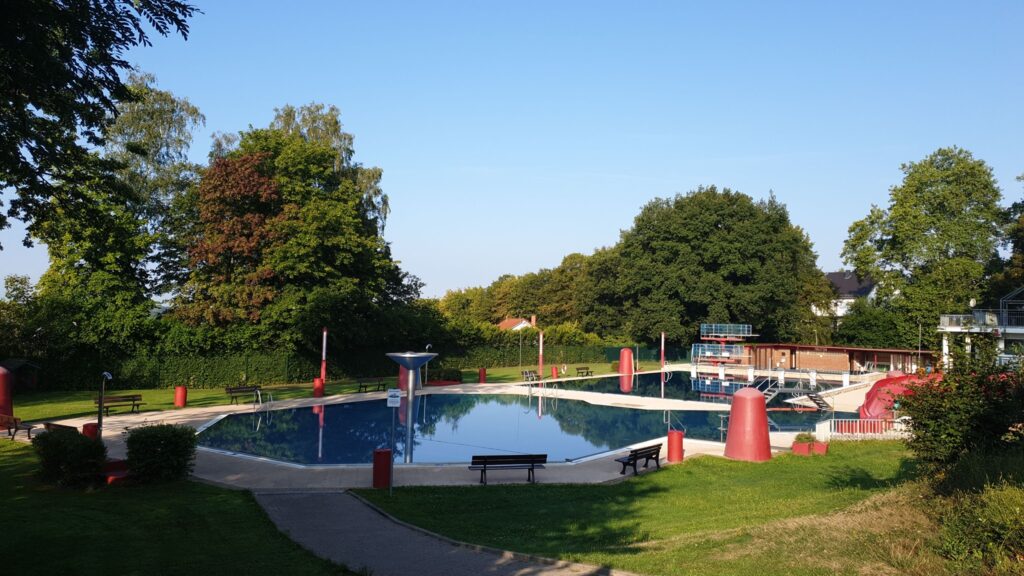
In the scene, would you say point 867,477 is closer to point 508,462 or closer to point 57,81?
point 508,462

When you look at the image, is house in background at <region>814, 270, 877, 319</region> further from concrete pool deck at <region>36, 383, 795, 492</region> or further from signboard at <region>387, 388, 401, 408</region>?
signboard at <region>387, 388, 401, 408</region>

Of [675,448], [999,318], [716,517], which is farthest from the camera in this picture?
[999,318]

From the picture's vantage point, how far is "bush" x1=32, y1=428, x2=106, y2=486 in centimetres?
1306

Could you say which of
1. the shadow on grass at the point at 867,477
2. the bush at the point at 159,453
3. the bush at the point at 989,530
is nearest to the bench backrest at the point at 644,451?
the shadow on grass at the point at 867,477

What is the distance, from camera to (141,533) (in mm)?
10266

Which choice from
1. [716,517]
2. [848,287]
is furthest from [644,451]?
[848,287]

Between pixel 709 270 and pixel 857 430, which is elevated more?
pixel 709 270

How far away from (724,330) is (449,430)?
30215 mm

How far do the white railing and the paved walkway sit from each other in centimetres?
1419

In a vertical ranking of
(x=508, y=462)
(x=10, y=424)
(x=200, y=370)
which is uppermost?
(x=200, y=370)

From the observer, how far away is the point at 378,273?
40.3 metres

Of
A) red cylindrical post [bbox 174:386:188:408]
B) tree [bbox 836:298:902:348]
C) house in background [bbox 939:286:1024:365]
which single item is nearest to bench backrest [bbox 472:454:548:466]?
red cylindrical post [bbox 174:386:188:408]

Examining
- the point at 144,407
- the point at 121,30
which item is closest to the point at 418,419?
the point at 144,407

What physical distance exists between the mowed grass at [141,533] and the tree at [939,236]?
43832mm
